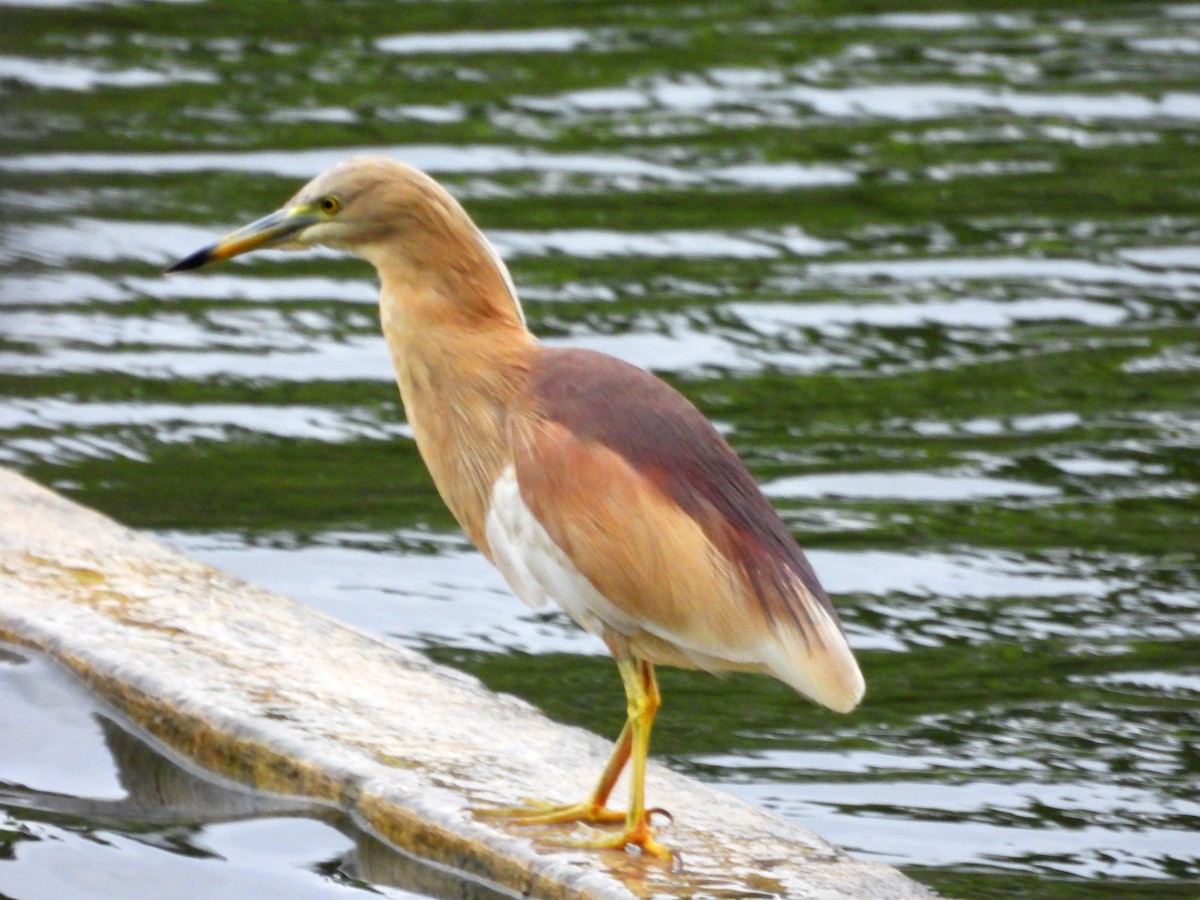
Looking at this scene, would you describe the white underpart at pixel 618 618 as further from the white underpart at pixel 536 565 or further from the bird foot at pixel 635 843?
the bird foot at pixel 635 843

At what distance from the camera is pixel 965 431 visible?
8.28m

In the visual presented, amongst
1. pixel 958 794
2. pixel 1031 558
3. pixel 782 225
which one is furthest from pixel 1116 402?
pixel 958 794

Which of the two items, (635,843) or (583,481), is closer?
(583,481)

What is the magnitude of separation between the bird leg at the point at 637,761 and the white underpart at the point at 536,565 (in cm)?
10

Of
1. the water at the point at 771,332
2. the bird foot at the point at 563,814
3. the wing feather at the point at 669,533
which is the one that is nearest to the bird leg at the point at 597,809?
the bird foot at the point at 563,814

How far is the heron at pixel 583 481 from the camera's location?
422cm

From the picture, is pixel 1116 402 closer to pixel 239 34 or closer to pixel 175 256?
pixel 175 256

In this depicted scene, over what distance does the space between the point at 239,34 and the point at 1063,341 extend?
6.05m

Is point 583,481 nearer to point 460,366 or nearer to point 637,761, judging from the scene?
point 460,366

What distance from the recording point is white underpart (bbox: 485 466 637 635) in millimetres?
4270

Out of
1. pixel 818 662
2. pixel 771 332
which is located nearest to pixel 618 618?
pixel 818 662

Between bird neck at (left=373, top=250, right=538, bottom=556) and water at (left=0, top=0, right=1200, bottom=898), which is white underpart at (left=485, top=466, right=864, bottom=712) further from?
water at (left=0, top=0, right=1200, bottom=898)

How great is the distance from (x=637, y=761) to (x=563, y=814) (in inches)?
11.0

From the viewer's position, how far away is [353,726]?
501cm
